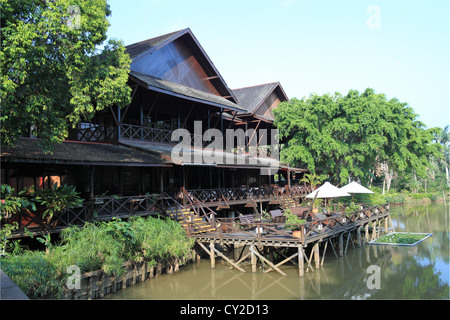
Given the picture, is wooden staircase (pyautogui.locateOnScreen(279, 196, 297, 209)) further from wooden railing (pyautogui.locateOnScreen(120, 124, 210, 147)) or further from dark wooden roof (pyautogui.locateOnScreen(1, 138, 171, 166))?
dark wooden roof (pyautogui.locateOnScreen(1, 138, 171, 166))

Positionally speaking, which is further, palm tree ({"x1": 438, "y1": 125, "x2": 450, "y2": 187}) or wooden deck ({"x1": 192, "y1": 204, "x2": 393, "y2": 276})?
palm tree ({"x1": 438, "y1": 125, "x2": 450, "y2": 187})

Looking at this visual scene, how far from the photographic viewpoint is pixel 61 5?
1067 cm

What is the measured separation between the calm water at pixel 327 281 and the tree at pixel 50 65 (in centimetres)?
598

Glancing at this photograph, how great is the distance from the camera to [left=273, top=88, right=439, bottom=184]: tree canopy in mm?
27531

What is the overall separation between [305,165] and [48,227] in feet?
72.0

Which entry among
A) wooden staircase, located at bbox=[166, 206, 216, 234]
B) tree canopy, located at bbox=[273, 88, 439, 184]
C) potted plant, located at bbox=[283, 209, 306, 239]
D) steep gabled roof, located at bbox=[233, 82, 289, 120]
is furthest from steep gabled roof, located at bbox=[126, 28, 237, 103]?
potted plant, located at bbox=[283, 209, 306, 239]

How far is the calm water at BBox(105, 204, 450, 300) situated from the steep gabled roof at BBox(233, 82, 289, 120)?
1525 centimetres

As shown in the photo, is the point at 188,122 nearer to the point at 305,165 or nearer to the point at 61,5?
the point at 305,165

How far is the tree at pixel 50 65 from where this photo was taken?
387 inches

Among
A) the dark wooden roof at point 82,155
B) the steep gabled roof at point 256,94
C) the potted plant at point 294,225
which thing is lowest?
the potted plant at point 294,225

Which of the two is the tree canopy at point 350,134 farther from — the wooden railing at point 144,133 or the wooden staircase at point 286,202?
the wooden railing at point 144,133

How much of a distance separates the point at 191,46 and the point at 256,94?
9.35m

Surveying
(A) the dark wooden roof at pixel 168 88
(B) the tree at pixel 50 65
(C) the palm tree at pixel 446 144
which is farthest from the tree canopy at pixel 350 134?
(C) the palm tree at pixel 446 144

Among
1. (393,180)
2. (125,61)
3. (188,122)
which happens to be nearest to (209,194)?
(188,122)
